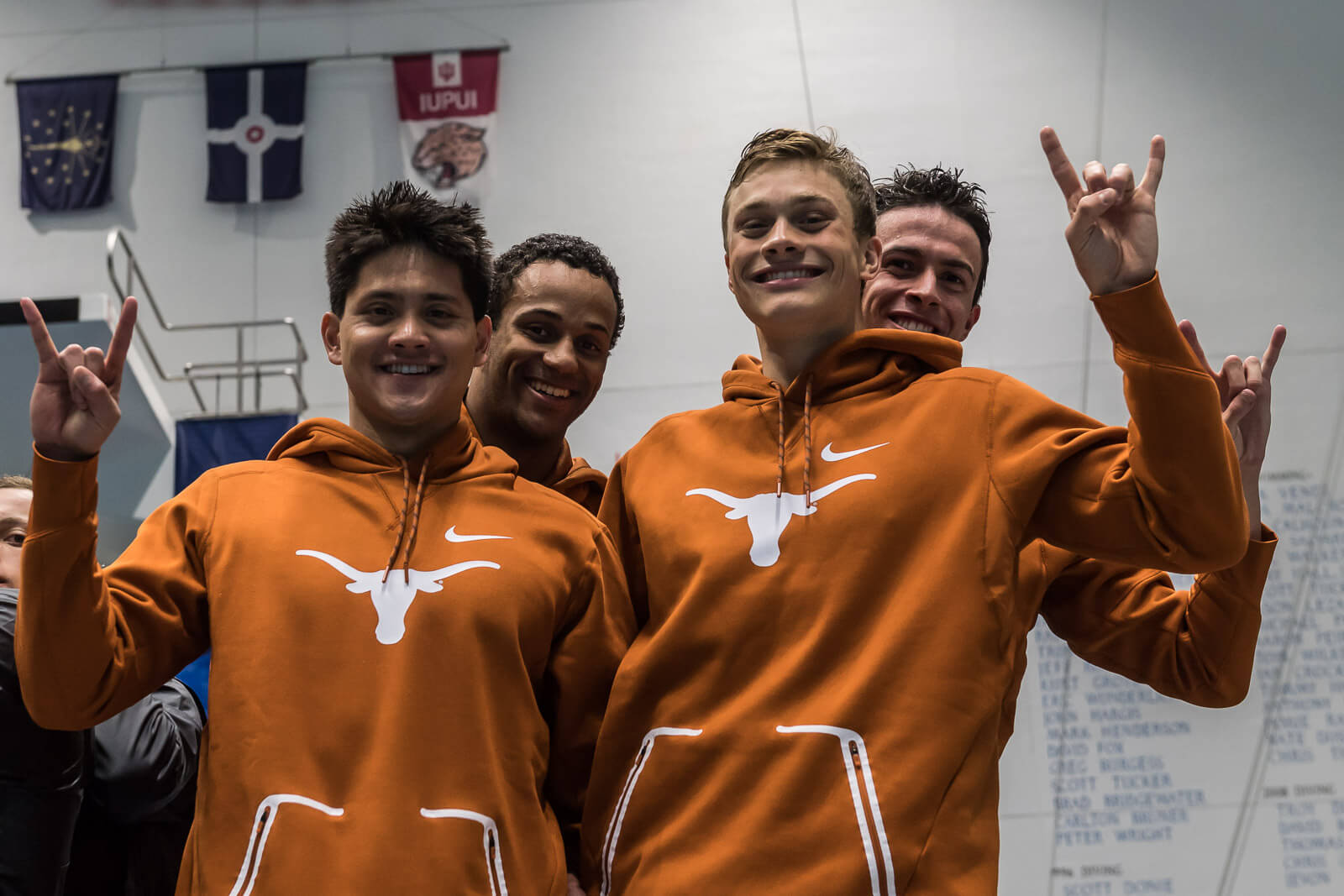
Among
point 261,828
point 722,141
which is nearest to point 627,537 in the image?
point 261,828

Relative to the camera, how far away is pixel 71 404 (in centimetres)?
178

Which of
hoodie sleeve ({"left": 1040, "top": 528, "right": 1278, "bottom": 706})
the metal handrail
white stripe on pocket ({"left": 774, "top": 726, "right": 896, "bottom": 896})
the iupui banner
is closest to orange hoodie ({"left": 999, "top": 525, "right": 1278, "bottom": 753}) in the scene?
hoodie sleeve ({"left": 1040, "top": 528, "right": 1278, "bottom": 706})

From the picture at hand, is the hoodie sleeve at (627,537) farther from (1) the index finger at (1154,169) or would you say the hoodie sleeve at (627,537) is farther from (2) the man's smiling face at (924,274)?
(1) the index finger at (1154,169)

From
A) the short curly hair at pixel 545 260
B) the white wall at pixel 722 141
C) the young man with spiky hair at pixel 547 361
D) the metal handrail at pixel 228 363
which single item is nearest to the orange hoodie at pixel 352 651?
the young man with spiky hair at pixel 547 361

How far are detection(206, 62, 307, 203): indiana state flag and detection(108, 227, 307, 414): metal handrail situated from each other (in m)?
0.99

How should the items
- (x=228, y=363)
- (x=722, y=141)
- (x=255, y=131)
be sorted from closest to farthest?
(x=228, y=363), (x=722, y=141), (x=255, y=131)

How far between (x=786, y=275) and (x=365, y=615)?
919 mm

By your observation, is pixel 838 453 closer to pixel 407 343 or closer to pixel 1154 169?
pixel 1154 169

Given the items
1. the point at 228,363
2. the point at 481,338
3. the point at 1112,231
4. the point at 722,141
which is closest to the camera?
the point at 1112,231

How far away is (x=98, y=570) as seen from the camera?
72.0 inches

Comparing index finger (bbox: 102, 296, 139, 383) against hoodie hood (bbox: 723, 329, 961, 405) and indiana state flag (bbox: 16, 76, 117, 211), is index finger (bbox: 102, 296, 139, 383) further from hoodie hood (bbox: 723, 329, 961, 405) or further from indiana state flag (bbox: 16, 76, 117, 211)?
indiana state flag (bbox: 16, 76, 117, 211)

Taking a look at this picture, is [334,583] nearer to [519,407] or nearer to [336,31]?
[519,407]

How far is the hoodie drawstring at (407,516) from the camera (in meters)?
2.03

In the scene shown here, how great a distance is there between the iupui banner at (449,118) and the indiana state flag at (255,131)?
82 centimetres
